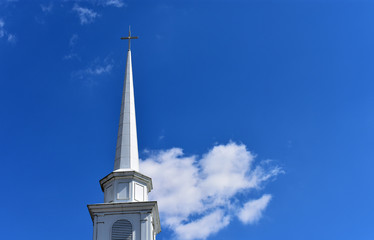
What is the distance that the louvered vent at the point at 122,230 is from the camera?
28.2 metres

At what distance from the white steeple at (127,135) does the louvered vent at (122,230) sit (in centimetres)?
365

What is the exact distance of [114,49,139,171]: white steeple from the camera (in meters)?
31.5

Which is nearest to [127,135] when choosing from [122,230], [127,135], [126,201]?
[127,135]

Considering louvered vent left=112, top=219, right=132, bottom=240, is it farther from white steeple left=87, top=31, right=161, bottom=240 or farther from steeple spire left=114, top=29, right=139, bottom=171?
steeple spire left=114, top=29, right=139, bottom=171

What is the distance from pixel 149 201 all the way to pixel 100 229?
9.75 feet

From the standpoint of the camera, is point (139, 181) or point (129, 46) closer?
point (139, 181)

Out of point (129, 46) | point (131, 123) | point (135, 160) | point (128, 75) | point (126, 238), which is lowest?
point (126, 238)

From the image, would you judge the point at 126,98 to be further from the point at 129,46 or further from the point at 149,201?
the point at 149,201

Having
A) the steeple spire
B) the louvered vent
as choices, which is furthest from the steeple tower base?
the steeple spire

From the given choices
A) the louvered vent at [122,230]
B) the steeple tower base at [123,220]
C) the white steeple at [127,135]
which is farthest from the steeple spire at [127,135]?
the louvered vent at [122,230]

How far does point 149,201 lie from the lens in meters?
28.9

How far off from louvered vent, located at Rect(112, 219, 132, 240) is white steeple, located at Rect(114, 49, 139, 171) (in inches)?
144

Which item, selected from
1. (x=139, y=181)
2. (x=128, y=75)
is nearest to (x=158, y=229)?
(x=139, y=181)

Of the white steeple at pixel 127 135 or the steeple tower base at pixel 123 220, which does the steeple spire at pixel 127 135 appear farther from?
the steeple tower base at pixel 123 220
